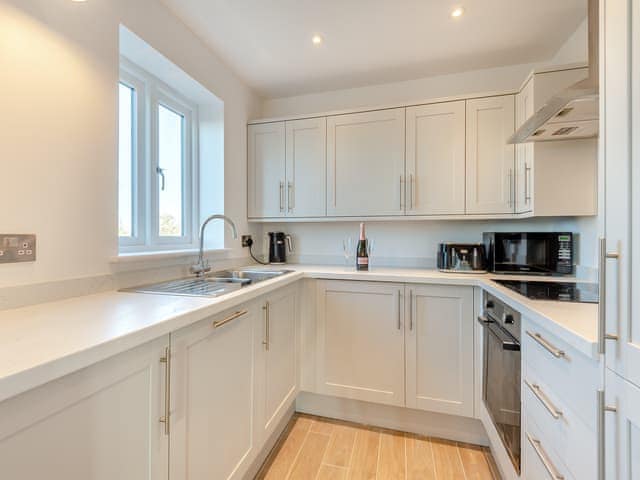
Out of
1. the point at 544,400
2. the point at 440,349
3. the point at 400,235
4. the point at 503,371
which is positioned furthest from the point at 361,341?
the point at 544,400

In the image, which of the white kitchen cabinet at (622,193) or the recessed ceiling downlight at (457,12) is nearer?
the white kitchen cabinet at (622,193)

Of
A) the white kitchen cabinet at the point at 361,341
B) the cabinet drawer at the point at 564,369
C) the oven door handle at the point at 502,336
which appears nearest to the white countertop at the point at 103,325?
the cabinet drawer at the point at 564,369

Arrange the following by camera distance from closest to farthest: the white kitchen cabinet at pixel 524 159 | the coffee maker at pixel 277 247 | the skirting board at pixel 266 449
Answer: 1. the skirting board at pixel 266 449
2. the white kitchen cabinet at pixel 524 159
3. the coffee maker at pixel 277 247

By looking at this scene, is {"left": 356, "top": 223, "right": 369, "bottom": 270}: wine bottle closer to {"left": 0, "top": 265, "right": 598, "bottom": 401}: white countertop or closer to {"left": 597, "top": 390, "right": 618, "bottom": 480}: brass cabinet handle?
{"left": 0, "top": 265, "right": 598, "bottom": 401}: white countertop

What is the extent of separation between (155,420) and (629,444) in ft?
3.61

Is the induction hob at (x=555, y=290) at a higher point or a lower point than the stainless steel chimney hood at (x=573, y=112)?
lower

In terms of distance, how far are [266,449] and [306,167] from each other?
1.85 m

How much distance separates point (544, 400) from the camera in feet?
3.21

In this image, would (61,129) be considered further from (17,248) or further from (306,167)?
(306,167)

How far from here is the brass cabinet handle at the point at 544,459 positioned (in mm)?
900

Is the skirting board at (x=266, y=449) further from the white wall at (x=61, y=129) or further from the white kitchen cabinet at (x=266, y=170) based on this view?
the white kitchen cabinet at (x=266, y=170)

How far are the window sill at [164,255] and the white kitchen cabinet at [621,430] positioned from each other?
1.66m

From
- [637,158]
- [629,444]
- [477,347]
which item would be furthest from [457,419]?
[637,158]

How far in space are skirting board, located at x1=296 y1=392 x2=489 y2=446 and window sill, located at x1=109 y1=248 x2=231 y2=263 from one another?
1.12 metres
